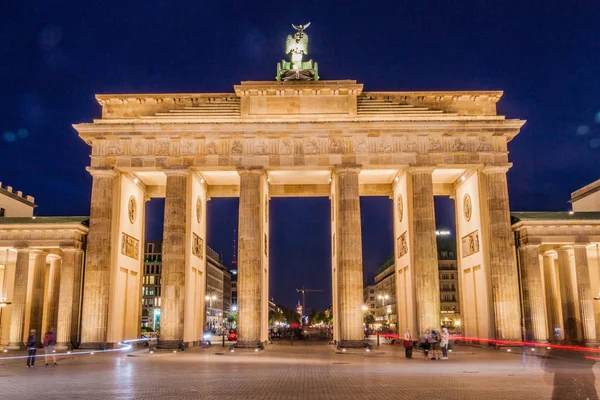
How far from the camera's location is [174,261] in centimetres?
4128

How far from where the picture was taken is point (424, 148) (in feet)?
140

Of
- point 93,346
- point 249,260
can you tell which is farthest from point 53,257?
point 249,260

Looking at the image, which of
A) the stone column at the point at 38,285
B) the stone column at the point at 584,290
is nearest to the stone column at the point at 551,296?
the stone column at the point at 584,290

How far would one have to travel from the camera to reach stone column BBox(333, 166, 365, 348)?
1575 inches

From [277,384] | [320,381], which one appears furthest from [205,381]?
[320,381]

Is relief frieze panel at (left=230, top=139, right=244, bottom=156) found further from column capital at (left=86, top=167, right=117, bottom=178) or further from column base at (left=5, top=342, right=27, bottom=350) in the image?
column base at (left=5, top=342, right=27, bottom=350)

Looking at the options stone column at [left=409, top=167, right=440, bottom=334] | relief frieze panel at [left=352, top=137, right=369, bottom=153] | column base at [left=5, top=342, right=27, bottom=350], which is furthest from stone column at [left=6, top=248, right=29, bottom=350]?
stone column at [left=409, top=167, right=440, bottom=334]

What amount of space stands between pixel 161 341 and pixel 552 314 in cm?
3306

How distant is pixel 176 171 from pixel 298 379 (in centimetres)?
2432

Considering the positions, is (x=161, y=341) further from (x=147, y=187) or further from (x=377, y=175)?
(x=377, y=175)

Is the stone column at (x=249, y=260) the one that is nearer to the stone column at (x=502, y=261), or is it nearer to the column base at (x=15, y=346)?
the stone column at (x=502, y=261)

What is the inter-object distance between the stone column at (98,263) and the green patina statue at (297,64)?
653 inches

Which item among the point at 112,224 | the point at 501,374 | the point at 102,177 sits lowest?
the point at 501,374

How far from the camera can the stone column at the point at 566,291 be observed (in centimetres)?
4603
